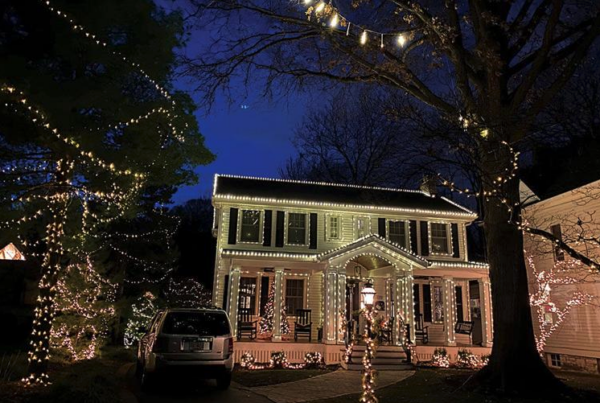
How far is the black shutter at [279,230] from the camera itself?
691 inches

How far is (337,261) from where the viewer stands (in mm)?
15867

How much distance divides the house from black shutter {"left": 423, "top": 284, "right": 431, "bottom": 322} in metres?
0.04

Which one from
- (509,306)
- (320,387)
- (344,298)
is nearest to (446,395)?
(509,306)

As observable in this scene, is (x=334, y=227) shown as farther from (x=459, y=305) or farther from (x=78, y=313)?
(x=78, y=313)

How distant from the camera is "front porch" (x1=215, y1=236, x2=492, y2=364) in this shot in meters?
→ 15.6

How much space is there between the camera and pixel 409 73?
10258 millimetres

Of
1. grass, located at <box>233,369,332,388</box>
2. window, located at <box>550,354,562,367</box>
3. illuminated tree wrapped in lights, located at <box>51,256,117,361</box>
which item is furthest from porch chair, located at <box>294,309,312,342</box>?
window, located at <box>550,354,562,367</box>

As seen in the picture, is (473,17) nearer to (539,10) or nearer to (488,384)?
(539,10)

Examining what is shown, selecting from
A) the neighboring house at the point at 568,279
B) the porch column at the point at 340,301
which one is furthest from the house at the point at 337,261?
the neighboring house at the point at 568,279

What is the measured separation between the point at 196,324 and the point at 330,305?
7002 mm

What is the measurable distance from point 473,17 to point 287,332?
12.7 meters

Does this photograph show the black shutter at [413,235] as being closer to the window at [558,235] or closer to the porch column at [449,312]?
the porch column at [449,312]

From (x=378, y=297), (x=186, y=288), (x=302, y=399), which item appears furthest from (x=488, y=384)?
(x=186, y=288)

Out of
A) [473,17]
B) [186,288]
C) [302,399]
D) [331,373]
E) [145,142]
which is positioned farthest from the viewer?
[186,288]
